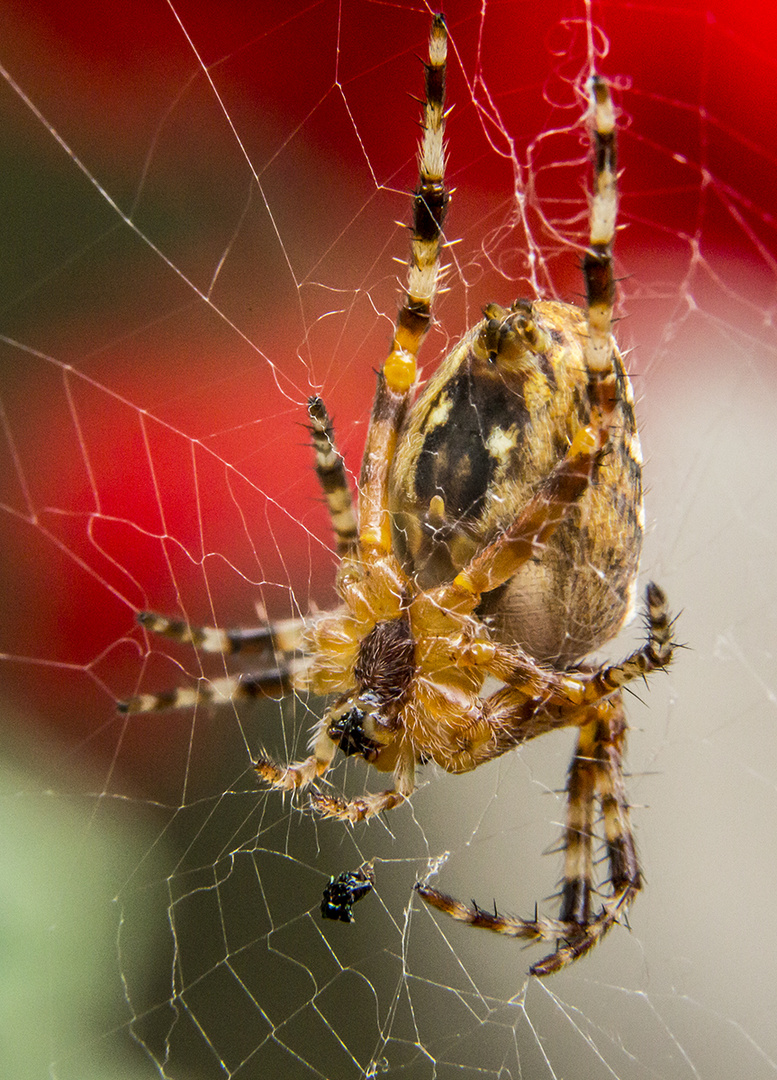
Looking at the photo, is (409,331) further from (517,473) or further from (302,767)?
(302,767)

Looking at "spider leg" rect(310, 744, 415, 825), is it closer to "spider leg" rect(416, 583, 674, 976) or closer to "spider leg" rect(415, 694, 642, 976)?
"spider leg" rect(416, 583, 674, 976)

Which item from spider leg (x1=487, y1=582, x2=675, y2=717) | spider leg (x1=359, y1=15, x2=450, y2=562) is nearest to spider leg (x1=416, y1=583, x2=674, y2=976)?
spider leg (x1=487, y1=582, x2=675, y2=717)

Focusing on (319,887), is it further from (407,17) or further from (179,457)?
(407,17)

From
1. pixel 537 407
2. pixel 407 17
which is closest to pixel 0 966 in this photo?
pixel 537 407

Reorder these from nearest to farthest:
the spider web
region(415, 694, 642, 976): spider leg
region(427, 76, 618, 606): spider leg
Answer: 1. region(427, 76, 618, 606): spider leg
2. region(415, 694, 642, 976): spider leg
3. the spider web

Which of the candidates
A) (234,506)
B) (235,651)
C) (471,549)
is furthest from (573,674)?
(234,506)

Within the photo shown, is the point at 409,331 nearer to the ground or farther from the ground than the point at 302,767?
farther from the ground

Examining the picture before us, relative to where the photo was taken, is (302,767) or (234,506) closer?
(302,767)
